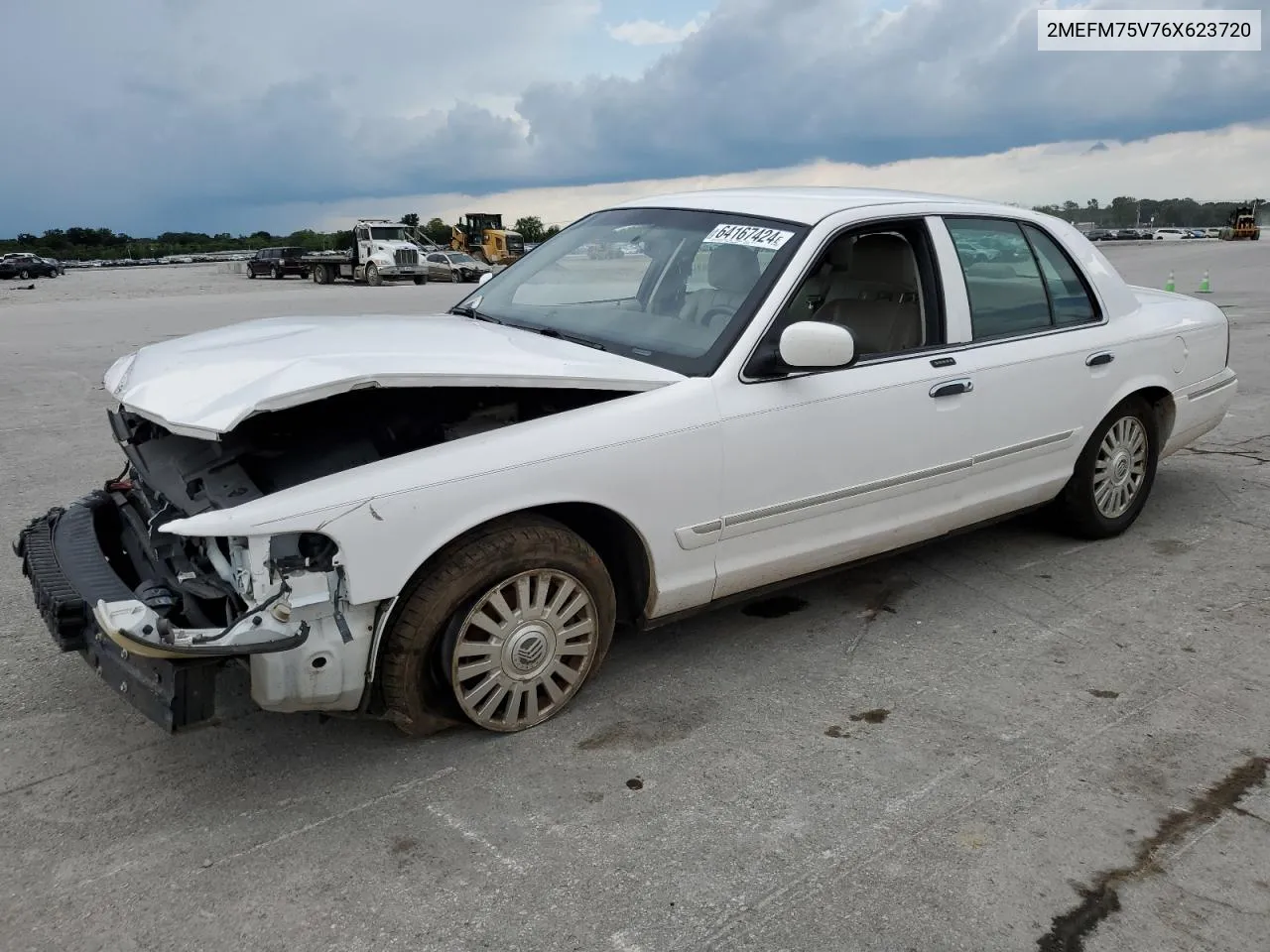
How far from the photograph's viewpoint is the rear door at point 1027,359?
4.22 meters

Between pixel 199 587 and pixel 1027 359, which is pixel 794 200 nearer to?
pixel 1027 359

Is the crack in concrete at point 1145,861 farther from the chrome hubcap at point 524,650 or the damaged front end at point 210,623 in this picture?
the damaged front end at point 210,623

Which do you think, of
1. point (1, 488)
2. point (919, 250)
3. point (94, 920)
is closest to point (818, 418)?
point (919, 250)

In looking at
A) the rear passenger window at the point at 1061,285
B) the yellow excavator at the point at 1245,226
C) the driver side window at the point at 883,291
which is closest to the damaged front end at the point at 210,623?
the driver side window at the point at 883,291

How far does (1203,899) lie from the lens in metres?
2.58

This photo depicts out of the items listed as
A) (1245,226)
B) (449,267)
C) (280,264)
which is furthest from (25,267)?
(1245,226)

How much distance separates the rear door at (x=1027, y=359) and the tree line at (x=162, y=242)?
2353 inches

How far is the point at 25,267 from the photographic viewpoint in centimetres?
4356

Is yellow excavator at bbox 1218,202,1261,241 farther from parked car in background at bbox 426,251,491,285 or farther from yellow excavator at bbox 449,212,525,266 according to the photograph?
parked car in background at bbox 426,251,491,285

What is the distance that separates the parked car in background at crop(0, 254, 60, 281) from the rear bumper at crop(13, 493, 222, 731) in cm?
4630

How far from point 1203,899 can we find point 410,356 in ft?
8.47

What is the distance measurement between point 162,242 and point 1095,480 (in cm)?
8730

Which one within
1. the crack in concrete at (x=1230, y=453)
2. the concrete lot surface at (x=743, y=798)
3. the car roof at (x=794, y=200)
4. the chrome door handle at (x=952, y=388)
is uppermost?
the car roof at (x=794, y=200)

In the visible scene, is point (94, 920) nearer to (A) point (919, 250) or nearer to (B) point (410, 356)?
(B) point (410, 356)
